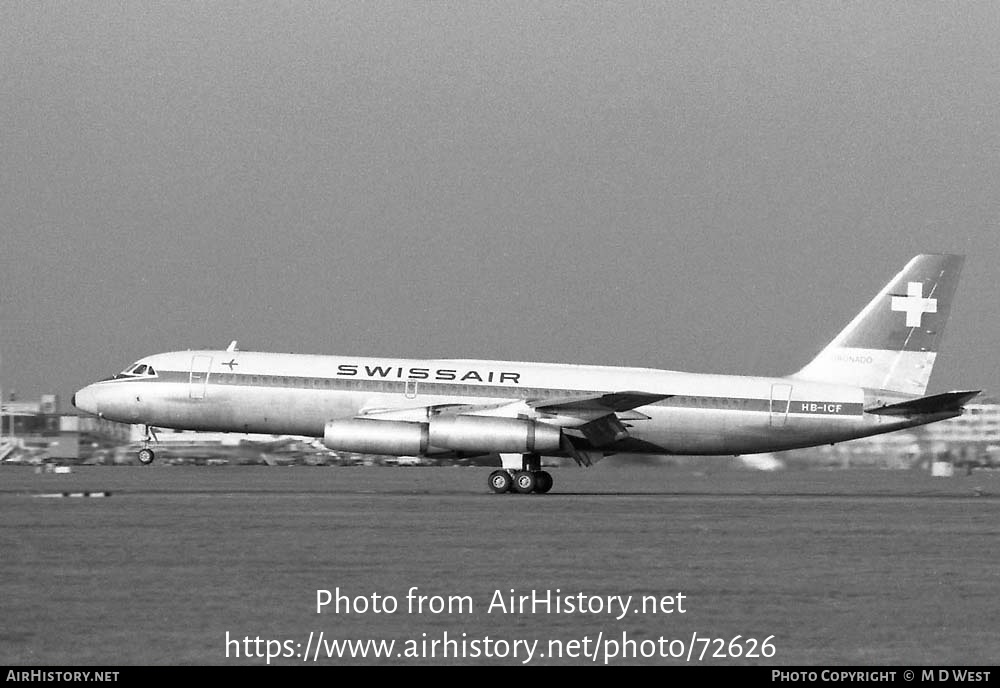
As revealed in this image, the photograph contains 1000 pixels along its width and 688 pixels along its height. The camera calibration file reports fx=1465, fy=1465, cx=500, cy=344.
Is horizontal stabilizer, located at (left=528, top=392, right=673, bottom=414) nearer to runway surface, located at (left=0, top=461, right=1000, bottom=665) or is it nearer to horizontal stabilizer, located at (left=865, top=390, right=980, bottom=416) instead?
runway surface, located at (left=0, top=461, right=1000, bottom=665)

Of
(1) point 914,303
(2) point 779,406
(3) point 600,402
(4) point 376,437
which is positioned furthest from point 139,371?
(1) point 914,303

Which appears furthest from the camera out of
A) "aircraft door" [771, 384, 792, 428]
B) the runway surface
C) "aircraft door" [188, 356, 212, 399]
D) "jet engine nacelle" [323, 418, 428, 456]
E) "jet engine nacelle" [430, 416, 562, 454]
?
"aircraft door" [771, 384, 792, 428]

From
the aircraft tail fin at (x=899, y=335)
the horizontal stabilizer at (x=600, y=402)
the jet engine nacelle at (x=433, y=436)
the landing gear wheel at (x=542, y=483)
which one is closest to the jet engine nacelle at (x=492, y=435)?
the jet engine nacelle at (x=433, y=436)

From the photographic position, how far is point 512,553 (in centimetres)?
2116

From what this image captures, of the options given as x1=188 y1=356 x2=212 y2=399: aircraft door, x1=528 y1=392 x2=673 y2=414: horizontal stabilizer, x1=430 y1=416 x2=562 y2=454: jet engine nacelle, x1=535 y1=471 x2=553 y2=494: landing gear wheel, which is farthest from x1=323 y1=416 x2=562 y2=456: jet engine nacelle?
x1=188 y1=356 x2=212 y2=399: aircraft door

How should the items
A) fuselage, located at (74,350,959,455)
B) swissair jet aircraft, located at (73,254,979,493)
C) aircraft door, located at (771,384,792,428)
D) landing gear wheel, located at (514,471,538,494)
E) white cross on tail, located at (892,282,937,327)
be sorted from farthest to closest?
white cross on tail, located at (892,282,937,327), aircraft door, located at (771,384,792,428), fuselage, located at (74,350,959,455), swissair jet aircraft, located at (73,254,979,493), landing gear wheel, located at (514,471,538,494)

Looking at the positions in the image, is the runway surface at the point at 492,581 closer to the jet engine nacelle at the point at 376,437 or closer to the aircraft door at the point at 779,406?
the jet engine nacelle at the point at 376,437

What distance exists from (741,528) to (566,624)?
1249 cm

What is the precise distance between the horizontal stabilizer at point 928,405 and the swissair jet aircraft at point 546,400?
4cm

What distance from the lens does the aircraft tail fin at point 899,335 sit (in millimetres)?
41406

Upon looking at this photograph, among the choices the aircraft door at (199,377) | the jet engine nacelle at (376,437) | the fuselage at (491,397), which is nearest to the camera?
the jet engine nacelle at (376,437)

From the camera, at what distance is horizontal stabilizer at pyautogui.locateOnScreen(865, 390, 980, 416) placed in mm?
37906

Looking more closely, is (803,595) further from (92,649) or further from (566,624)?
(92,649)

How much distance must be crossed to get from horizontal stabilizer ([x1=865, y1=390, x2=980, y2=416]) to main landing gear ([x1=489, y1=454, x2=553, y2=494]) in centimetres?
942
